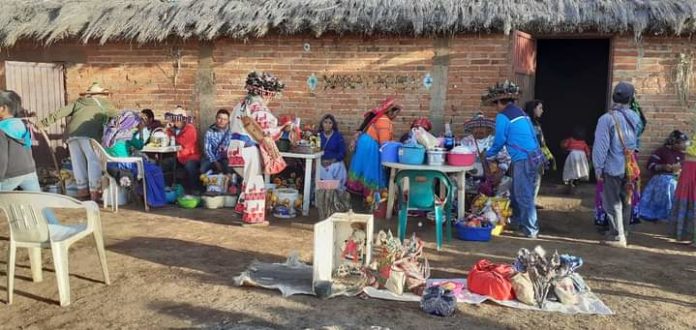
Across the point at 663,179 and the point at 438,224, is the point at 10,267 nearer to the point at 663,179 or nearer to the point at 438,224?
the point at 438,224

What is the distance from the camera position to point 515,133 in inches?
249

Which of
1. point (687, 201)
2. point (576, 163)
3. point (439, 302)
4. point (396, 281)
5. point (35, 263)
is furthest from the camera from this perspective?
point (576, 163)

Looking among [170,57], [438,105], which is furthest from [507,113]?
[170,57]

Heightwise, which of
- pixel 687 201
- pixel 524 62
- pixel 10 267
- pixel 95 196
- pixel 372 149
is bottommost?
pixel 95 196

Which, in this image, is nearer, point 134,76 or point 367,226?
point 367,226

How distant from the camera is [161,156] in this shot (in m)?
8.95

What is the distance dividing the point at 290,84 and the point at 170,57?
199 centimetres

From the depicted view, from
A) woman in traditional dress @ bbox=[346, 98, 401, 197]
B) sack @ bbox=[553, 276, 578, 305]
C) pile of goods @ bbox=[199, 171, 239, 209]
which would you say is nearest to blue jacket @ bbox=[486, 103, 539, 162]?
woman in traditional dress @ bbox=[346, 98, 401, 197]

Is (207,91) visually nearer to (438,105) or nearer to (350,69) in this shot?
(350,69)

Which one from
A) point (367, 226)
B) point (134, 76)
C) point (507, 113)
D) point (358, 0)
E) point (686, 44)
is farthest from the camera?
point (134, 76)

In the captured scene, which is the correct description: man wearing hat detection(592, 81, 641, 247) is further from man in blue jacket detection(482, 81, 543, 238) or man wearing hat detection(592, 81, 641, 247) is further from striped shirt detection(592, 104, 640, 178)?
man in blue jacket detection(482, 81, 543, 238)

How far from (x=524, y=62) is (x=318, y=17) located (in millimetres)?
2968

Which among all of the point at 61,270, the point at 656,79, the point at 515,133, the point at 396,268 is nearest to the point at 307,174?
the point at 515,133

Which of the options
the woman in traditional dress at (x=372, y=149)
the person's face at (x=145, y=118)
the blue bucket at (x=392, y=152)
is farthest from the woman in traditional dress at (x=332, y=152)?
the person's face at (x=145, y=118)
